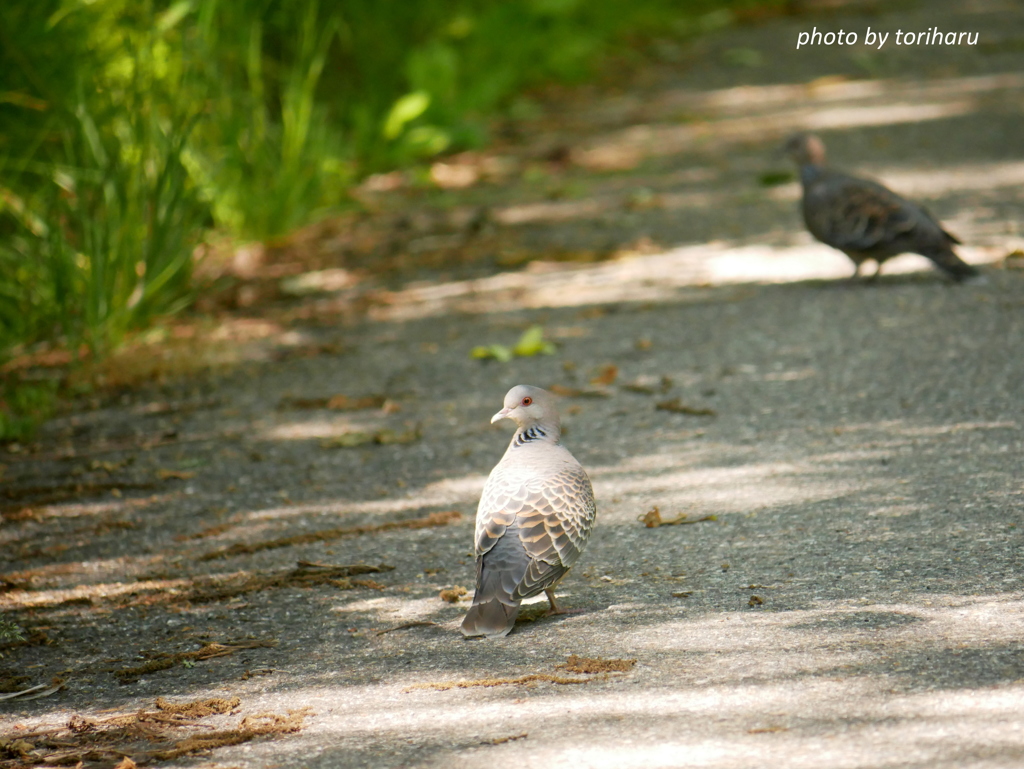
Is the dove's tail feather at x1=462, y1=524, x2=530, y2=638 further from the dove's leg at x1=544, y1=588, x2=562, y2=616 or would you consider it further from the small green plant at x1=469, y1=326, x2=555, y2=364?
the small green plant at x1=469, y1=326, x2=555, y2=364

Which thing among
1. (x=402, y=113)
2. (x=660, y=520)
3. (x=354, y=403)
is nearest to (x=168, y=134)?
(x=354, y=403)

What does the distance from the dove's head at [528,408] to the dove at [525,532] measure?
137mm

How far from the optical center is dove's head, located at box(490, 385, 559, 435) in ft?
11.8

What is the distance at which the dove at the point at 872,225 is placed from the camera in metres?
5.78

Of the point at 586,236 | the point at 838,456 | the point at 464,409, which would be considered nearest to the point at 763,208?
the point at 586,236

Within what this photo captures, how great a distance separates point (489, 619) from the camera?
3.06 meters

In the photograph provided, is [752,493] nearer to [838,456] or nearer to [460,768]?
[838,456]

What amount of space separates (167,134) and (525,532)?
430 cm

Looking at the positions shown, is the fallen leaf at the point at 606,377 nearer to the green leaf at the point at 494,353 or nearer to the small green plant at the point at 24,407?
the green leaf at the point at 494,353

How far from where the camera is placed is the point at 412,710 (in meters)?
2.79

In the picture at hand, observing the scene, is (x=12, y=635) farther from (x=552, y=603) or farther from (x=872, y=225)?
(x=872, y=225)

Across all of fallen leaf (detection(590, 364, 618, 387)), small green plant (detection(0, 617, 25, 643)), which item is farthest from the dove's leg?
fallen leaf (detection(590, 364, 618, 387))

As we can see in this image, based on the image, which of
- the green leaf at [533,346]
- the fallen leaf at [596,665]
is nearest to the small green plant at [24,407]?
the green leaf at [533,346]

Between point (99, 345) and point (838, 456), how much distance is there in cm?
366
